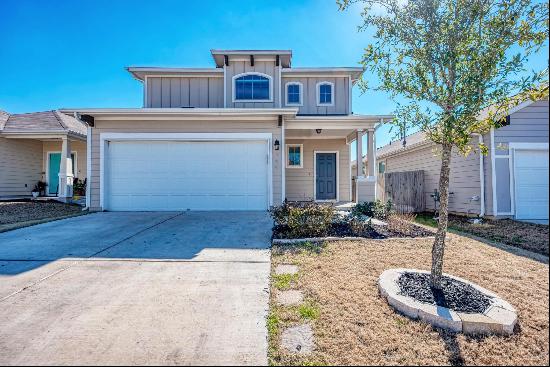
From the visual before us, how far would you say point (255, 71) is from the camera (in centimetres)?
1224

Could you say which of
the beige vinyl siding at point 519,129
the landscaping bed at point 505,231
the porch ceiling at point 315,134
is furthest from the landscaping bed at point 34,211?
the beige vinyl siding at point 519,129

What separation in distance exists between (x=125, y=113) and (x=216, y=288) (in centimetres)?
789

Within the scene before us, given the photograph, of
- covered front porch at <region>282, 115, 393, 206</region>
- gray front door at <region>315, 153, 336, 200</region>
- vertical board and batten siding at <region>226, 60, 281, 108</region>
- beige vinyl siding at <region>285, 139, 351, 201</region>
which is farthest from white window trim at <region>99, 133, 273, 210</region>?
gray front door at <region>315, 153, 336, 200</region>

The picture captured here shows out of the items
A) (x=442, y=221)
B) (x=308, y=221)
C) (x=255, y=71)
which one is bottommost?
(x=308, y=221)

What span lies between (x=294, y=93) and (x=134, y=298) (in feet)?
35.7

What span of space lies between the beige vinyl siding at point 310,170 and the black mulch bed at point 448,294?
973cm

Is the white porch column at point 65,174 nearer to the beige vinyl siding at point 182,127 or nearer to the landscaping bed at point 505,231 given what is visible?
the beige vinyl siding at point 182,127

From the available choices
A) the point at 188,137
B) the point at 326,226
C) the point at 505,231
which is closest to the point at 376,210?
the point at 326,226

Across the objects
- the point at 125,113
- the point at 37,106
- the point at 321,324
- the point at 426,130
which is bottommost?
the point at 321,324

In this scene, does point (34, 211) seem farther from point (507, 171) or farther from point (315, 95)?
point (507, 171)

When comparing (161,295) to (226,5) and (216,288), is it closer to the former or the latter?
(216,288)

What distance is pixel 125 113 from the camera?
9188mm

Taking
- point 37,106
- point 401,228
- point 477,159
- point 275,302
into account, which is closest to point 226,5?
point 401,228

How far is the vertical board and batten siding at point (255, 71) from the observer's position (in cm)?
1206
